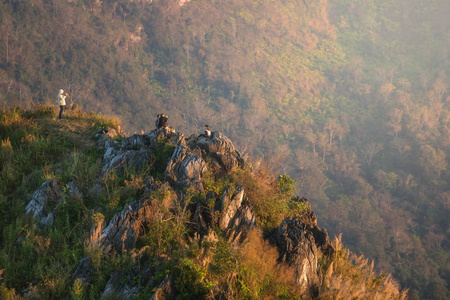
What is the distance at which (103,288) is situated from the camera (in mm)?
6199

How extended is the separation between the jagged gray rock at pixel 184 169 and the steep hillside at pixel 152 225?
1.2 inches

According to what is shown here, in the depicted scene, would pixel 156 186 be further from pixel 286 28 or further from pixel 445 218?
pixel 286 28

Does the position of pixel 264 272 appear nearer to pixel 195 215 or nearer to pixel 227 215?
pixel 227 215

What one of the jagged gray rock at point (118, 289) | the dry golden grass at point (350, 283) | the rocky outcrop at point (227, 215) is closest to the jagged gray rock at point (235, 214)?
the rocky outcrop at point (227, 215)

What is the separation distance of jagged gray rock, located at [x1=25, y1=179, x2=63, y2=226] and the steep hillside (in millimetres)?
28

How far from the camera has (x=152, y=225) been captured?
23.8 feet

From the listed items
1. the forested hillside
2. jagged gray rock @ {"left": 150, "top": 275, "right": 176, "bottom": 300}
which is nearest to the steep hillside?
jagged gray rock @ {"left": 150, "top": 275, "right": 176, "bottom": 300}

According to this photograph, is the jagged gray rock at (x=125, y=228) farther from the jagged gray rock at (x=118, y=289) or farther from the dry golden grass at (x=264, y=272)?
the dry golden grass at (x=264, y=272)

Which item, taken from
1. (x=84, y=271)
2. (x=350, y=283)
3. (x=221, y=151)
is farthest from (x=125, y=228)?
(x=350, y=283)

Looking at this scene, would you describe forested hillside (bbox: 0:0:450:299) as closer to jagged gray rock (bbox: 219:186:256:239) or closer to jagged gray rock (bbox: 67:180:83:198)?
jagged gray rock (bbox: 219:186:256:239)

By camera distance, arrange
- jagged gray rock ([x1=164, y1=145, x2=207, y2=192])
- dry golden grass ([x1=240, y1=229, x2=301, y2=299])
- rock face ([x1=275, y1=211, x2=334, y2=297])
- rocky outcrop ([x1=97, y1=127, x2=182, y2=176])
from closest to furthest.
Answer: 1. dry golden grass ([x1=240, y1=229, x2=301, y2=299])
2. rock face ([x1=275, y1=211, x2=334, y2=297])
3. jagged gray rock ([x1=164, y1=145, x2=207, y2=192])
4. rocky outcrop ([x1=97, y1=127, x2=182, y2=176])

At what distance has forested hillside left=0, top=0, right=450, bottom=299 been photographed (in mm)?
90625

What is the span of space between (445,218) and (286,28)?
11189 centimetres

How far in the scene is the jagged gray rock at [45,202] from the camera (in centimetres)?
793
